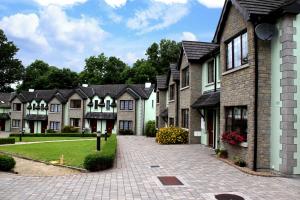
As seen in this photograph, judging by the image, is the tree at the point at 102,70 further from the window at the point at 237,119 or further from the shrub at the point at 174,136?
the window at the point at 237,119

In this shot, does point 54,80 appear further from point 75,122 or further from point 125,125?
point 125,125

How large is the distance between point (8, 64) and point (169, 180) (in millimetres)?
60618

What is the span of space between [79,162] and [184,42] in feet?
45.0

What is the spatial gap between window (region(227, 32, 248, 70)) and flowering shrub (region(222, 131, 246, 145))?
3029mm

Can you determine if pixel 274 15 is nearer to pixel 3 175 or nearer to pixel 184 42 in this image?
pixel 3 175

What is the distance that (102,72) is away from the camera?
79.6m

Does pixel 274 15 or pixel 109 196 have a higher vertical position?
pixel 274 15

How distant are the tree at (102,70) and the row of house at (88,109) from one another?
54.1ft

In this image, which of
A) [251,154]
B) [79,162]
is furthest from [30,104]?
[251,154]

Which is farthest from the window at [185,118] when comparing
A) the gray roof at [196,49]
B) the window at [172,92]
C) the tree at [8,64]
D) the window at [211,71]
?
the tree at [8,64]

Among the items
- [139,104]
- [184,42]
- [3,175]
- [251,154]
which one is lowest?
[3,175]

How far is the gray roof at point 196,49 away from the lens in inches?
956

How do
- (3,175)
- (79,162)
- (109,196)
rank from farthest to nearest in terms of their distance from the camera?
(79,162), (3,175), (109,196)

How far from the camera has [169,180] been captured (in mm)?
11453
